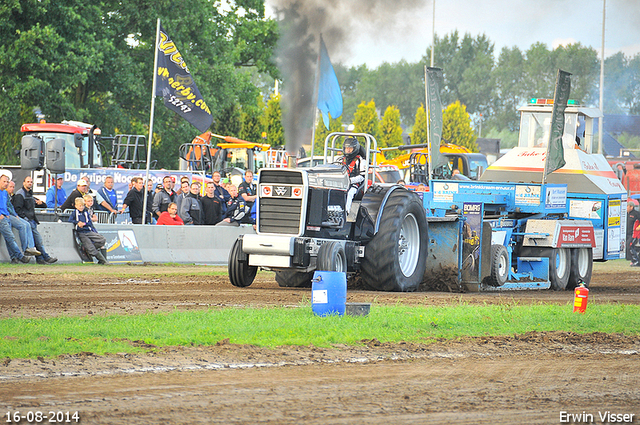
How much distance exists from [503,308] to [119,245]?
981 cm

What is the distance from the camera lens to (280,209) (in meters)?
11.5

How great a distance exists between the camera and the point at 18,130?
107 ft

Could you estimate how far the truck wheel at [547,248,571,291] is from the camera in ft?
48.6

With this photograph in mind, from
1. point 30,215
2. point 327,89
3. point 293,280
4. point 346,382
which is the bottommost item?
point 346,382

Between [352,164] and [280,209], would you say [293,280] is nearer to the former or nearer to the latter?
[280,209]

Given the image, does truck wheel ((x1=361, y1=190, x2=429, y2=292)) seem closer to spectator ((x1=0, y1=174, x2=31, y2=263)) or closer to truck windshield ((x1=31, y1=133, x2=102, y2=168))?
spectator ((x1=0, y1=174, x2=31, y2=263))

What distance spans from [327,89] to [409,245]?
244 inches

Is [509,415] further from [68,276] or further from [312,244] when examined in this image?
[68,276]

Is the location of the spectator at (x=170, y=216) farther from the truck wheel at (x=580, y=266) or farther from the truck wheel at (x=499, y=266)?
the truck wheel at (x=580, y=266)

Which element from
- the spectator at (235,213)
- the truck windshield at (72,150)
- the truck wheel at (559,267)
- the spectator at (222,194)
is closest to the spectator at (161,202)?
the spectator at (222,194)

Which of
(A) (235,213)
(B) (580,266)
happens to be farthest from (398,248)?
(A) (235,213)

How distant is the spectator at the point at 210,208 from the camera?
19.7 meters

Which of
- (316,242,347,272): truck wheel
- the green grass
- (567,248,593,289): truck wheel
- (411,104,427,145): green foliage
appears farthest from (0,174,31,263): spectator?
(411,104,427,145): green foliage

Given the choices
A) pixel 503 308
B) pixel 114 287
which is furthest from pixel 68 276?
pixel 503 308
